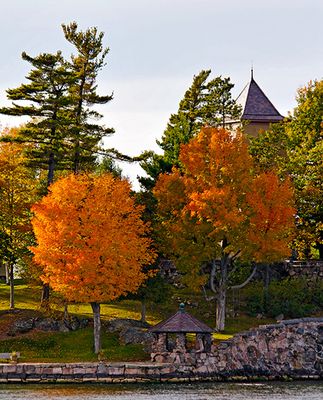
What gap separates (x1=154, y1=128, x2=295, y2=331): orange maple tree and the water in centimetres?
1106

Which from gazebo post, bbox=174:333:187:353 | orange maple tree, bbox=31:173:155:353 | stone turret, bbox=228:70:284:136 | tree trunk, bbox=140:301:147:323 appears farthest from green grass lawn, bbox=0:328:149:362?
stone turret, bbox=228:70:284:136

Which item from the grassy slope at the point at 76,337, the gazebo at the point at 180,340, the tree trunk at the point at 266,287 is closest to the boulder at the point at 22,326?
the grassy slope at the point at 76,337

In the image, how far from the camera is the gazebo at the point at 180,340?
62.8 metres

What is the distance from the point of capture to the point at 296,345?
219ft

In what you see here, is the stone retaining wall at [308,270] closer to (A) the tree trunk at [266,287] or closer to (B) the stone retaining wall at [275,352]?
(A) the tree trunk at [266,287]

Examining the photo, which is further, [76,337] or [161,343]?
[76,337]

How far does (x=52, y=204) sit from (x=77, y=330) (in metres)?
8.12

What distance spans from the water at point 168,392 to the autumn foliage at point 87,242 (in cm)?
755

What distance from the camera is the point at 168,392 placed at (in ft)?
184

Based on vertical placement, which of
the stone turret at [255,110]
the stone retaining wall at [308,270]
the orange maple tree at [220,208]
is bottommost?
the stone retaining wall at [308,270]

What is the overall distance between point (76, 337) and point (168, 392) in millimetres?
12964

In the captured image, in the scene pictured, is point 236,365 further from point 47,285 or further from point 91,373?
point 47,285

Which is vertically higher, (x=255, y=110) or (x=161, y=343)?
(x=255, y=110)

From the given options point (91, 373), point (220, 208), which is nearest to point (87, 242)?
point (91, 373)
